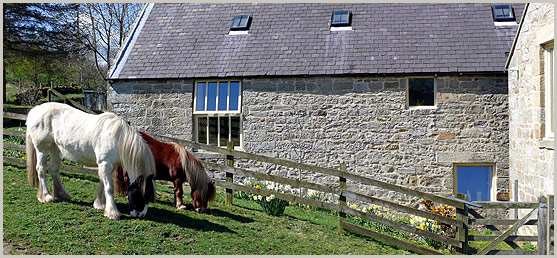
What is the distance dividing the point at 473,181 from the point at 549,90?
4.06 metres

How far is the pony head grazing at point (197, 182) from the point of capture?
8758 mm

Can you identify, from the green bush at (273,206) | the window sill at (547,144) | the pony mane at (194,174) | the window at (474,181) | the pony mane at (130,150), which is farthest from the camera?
the window at (474,181)

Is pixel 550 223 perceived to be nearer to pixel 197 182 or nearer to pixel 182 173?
pixel 197 182

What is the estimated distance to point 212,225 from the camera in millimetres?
8227

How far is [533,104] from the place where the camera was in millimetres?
10188

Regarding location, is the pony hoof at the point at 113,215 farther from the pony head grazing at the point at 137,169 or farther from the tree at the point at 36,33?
the tree at the point at 36,33

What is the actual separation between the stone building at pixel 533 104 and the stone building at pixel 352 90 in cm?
143

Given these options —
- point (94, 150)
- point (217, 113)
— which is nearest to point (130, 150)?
point (94, 150)

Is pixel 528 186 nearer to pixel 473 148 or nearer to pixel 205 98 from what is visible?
pixel 473 148

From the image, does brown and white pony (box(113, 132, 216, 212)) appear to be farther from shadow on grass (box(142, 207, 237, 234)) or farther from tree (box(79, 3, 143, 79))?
tree (box(79, 3, 143, 79))

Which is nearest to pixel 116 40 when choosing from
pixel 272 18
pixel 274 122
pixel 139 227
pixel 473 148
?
pixel 272 18

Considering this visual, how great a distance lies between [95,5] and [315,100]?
19.4m

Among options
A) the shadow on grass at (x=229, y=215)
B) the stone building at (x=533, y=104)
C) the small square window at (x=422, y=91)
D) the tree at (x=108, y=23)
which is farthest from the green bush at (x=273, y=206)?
the tree at (x=108, y=23)

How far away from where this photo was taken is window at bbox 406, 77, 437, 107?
13234 millimetres
